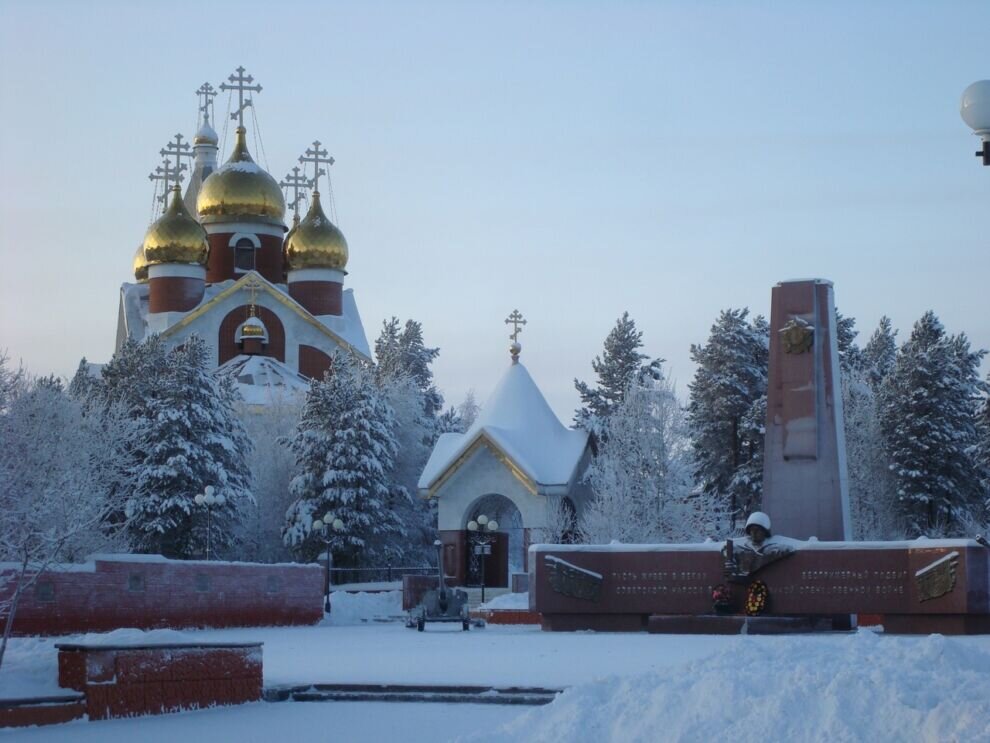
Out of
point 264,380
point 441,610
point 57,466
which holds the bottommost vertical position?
point 441,610

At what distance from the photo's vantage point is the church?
64.3 metres

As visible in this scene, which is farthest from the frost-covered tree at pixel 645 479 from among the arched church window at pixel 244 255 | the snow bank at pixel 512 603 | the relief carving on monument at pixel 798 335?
the arched church window at pixel 244 255

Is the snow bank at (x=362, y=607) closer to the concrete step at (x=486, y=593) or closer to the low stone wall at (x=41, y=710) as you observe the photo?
the concrete step at (x=486, y=593)

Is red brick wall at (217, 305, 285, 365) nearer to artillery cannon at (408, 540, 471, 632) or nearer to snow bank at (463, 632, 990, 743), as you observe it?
artillery cannon at (408, 540, 471, 632)

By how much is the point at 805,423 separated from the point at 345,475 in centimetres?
2323

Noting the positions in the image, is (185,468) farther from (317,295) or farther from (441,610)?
(317,295)

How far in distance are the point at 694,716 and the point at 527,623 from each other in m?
20.5

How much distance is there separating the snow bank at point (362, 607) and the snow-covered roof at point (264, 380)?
71.7 ft

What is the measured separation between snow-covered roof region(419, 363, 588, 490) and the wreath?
2053cm

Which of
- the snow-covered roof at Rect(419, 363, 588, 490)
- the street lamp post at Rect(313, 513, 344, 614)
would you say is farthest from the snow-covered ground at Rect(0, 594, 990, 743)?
the snow-covered roof at Rect(419, 363, 588, 490)

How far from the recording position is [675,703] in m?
11.2

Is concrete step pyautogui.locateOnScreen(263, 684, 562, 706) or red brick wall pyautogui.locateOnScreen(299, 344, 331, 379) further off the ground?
red brick wall pyautogui.locateOnScreen(299, 344, 331, 379)

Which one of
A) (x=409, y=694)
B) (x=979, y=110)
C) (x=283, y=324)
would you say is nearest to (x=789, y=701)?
(x=979, y=110)

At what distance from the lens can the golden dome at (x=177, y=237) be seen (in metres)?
64.1
